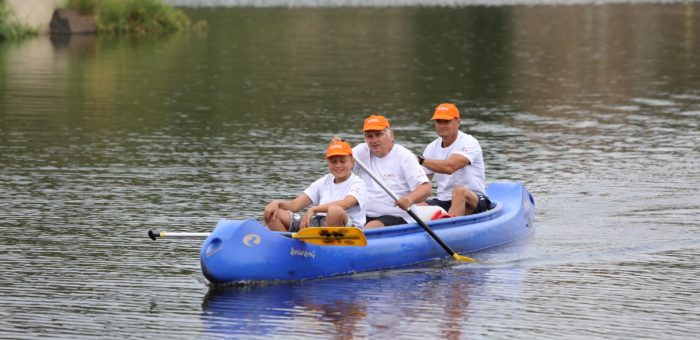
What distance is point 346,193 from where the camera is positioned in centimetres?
1570

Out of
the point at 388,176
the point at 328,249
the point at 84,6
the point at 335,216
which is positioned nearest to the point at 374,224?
the point at 388,176

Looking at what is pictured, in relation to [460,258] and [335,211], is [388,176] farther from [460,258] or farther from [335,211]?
[335,211]

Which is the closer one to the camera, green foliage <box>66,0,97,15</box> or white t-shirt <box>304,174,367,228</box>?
white t-shirt <box>304,174,367,228</box>

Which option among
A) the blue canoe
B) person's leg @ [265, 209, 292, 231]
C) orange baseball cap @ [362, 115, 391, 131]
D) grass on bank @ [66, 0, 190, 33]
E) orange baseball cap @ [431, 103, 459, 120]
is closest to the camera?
the blue canoe

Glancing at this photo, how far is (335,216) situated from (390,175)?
1502mm

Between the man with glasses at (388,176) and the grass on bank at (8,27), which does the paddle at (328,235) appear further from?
the grass on bank at (8,27)

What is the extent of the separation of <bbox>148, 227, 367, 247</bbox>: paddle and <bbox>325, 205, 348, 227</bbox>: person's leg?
0.77 feet

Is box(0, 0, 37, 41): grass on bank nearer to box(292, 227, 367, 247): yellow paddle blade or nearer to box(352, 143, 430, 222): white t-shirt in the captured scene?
box(352, 143, 430, 222): white t-shirt

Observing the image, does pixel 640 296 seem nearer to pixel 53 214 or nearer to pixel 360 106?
pixel 53 214

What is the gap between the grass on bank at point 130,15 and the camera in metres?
54.6

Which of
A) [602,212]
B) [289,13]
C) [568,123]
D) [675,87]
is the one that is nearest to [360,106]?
[568,123]

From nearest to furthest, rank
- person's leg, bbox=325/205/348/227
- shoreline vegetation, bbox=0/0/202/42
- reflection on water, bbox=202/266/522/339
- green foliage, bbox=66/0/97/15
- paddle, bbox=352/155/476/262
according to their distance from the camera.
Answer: reflection on water, bbox=202/266/522/339 < person's leg, bbox=325/205/348/227 < paddle, bbox=352/155/476/262 < shoreline vegetation, bbox=0/0/202/42 < green foliage, bbox=66/0/97/15

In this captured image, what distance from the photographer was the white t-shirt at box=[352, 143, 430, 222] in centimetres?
1658

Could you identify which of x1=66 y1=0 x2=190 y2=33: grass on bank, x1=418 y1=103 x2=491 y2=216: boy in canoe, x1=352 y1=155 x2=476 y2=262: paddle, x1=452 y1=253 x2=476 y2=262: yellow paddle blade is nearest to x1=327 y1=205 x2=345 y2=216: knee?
x1=352 y1=155 x2=476 y2=262: paddle
